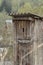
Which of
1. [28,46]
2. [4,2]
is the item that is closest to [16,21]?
[28,46]

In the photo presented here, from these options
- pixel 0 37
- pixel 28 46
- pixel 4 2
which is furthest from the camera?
pixel 4 2

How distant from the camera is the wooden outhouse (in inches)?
151

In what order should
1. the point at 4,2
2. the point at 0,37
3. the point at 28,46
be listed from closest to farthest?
the point at 28,46 → the point at 0,37 → the point at 4,2

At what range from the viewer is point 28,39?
3887mm

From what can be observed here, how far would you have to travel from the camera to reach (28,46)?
152 inches

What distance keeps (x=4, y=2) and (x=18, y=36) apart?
29810 millimetres

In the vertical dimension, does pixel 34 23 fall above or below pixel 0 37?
above

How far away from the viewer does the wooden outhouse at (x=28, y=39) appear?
383 centimetres

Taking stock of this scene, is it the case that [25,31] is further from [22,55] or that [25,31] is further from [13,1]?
[13,1]

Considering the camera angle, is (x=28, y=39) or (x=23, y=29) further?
(x=23, y=29)

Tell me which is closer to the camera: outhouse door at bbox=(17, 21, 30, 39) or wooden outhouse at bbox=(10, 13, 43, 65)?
wooden outhouse at bbox=(10, 13, 43, 65)

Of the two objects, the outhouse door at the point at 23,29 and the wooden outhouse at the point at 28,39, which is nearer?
the wooden outhouse at the point at 28,39

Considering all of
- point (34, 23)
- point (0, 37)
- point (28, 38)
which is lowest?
point (0, 37)

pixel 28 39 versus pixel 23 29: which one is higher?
pixel 23 29
